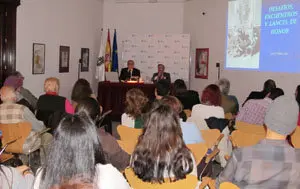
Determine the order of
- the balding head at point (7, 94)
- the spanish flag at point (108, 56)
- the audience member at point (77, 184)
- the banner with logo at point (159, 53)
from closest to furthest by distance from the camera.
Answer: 1. the audience member at point (77, 184)
2. the balding head at point (7, 94)
3. the banner with logo at point (159, 53)
4. the spanish flag at point (108, 56)

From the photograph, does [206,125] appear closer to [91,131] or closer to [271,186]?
[271,186]

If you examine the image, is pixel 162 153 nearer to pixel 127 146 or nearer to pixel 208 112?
pixel 127 146

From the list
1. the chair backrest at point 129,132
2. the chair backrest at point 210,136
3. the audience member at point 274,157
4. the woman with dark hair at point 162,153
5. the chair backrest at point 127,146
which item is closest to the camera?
the audience member at point 274,157

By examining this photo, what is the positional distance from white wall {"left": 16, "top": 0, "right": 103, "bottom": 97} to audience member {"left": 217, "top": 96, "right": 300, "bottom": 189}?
715cm

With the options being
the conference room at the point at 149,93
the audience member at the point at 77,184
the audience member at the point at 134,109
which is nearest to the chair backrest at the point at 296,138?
the conference room at the point at 149,93

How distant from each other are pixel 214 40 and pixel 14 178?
30.0 feet

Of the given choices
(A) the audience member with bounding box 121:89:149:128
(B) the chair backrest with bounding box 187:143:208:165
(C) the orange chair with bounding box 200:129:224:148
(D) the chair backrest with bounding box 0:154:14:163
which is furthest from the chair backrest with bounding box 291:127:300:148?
(D) the chair backrest with bounding box 0:154:14:163

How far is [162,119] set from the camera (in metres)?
2.87

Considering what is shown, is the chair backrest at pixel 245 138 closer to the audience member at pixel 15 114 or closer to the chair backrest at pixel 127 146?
the chair backrest at pixel 127 146

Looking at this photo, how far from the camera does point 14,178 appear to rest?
7.20 ft

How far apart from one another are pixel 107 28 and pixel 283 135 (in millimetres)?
10423

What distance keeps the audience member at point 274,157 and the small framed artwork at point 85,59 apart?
9306 millimetres

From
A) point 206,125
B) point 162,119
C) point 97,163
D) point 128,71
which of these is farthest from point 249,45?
point 97,163

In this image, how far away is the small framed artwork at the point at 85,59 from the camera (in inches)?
453
